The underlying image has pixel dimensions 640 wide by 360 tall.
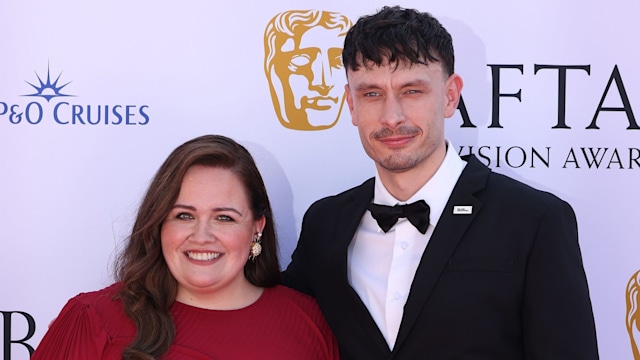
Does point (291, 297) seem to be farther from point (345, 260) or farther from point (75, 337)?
point (75, 337)

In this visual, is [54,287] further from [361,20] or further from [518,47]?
[518,47]

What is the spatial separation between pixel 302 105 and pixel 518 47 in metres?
0.75

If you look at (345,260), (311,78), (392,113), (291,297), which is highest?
(311,78)

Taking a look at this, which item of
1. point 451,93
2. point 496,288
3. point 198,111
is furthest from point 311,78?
point 496,288

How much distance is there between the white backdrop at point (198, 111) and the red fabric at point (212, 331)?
59 centimetres

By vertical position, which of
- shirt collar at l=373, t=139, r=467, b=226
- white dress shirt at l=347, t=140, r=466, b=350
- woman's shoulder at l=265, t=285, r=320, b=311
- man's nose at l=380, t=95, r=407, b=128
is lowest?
woman's shoulder at l=265, t=285, r=320, b=311

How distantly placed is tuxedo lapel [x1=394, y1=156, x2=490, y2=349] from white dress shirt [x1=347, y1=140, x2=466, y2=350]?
0.06 meters

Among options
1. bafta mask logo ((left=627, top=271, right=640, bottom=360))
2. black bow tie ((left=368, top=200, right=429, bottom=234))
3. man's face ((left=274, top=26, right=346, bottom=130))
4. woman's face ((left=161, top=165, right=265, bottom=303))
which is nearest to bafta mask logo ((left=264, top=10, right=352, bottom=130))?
man's face ((left=274, top=26, right=346, bottom=130))

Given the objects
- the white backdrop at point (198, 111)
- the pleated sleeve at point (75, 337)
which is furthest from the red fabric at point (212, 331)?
the white backdrop at point (198, 111)

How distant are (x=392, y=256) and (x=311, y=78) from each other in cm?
82

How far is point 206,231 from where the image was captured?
2.14m

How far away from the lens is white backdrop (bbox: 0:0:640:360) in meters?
2.61

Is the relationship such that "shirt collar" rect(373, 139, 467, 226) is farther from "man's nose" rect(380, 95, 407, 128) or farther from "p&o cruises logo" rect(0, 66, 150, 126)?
"p&o cruises logo" rect(0, 66, 150, 126)

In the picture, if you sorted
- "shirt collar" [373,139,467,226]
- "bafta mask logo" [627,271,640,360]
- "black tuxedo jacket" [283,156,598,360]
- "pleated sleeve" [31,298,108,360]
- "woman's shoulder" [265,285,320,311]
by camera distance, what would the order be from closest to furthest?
"black tuxedo jacket" [283,156,598,360], "pleated sleeve" [31,298,108,360], "shirt collar" [373,139,467,226], "woman's shoulder" [265,285,320,311], "bafta mask logo" [627,271,640,360]
